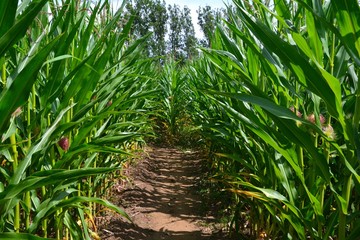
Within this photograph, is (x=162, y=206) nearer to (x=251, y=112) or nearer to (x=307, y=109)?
(x=307, y=109)

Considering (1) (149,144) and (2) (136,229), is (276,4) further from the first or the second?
(1) (149,144)

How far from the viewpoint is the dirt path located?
8.95 ft

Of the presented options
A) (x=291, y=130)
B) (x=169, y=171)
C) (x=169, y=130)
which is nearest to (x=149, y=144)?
(x=169, y=130)

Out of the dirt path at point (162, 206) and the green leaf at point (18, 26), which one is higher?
the green leaf at point (18, 26)

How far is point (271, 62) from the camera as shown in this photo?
4.42ft

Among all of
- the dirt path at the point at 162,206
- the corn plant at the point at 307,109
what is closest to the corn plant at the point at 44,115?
the corn plant at the point at 307,109

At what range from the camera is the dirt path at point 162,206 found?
273cm

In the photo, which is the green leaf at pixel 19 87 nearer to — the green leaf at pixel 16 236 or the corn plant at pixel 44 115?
the corn plant at pixel 44 115

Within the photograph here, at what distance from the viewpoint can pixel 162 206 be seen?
3.42 metres

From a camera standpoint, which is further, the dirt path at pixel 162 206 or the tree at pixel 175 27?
the tree at pixel 175 27

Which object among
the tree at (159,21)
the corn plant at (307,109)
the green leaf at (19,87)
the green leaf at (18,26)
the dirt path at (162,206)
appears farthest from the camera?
the tree at (159,21)

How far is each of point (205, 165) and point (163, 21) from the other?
101 ft

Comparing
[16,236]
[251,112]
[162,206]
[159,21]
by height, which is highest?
[159,21]

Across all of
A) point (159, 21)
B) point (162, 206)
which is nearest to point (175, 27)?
point (159, 21)
